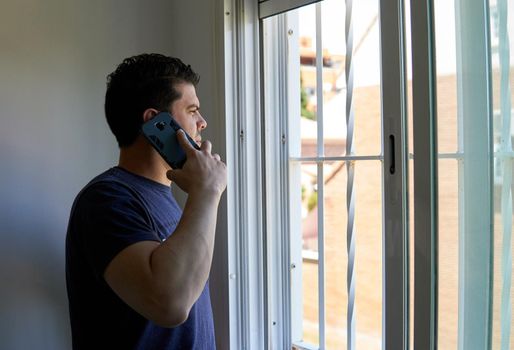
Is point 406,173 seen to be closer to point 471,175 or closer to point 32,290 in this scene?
point 471,175

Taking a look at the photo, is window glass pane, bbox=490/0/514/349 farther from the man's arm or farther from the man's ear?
the man's ear

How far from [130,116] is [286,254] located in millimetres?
585

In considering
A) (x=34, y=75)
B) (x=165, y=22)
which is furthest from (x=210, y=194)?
(x=165, y=22)

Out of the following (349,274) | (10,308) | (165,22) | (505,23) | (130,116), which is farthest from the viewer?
(165,22)

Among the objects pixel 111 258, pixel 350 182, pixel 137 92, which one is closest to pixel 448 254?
pixel 350 182

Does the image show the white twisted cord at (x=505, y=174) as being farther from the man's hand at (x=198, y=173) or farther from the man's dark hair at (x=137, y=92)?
the man's dark hair at (x=137, y=92)

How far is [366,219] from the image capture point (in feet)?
5.12

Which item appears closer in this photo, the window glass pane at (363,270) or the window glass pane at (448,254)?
the window glass pane at (448,254)

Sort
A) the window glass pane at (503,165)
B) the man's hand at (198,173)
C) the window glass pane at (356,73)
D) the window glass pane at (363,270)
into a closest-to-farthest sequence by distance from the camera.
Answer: the window glass pane at (503,165) < the man's hand at (198,173) < the window glass pane at (356,73) < the window glass pane at (363,270)

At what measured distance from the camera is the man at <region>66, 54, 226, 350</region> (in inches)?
29.6

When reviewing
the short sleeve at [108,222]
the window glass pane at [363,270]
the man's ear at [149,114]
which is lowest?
the window glass pane at [363,270]

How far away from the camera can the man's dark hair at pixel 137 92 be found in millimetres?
982

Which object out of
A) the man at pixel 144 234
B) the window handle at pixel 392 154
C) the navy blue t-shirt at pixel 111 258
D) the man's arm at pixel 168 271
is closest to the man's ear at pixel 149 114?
the man at pixel 144 234

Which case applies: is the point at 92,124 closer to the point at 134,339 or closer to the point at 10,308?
the point at 10,308
